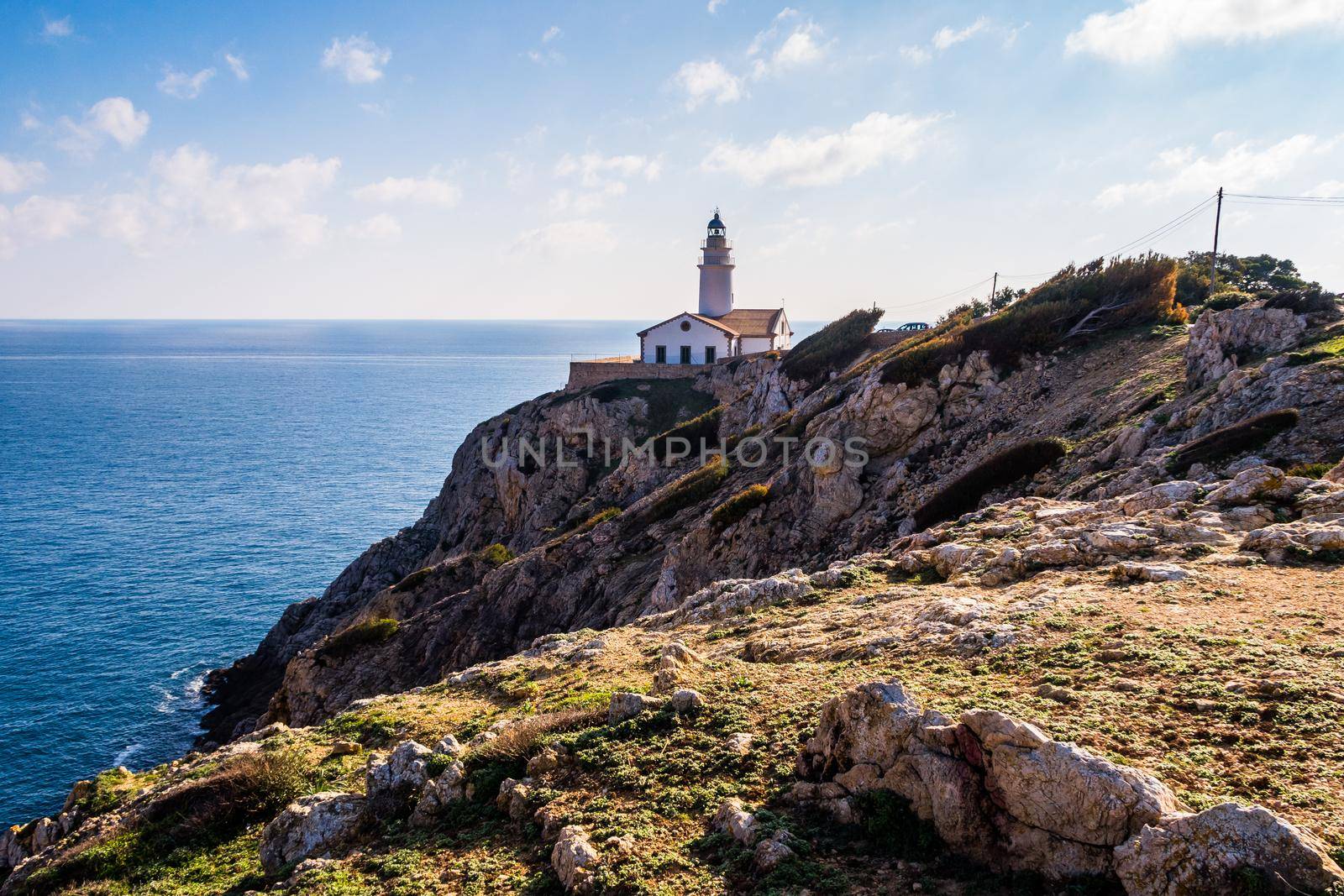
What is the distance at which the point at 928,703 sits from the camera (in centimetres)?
942

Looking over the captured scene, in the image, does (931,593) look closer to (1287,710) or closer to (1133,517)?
(1133,517)

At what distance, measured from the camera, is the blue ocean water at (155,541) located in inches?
1540

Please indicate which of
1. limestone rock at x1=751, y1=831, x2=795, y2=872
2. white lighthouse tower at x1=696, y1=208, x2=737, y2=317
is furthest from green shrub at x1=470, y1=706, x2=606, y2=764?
white lighthouse tower at x1=696, y1=208, x2=737, y2=317

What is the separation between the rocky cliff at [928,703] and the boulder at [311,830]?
36mm

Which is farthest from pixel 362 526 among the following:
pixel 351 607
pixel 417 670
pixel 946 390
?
pixel 946 390

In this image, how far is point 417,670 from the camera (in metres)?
31.0

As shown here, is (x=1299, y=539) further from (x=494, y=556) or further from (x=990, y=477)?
(x=494, y=556)

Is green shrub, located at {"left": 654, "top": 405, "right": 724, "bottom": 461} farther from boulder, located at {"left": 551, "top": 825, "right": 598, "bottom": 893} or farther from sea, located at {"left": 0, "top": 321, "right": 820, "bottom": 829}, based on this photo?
boulder, located at {"left": 551, "top": 825, "right": 598, "bottom": 893}

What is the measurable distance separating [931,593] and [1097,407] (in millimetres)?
13606

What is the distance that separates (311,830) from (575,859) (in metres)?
4.47

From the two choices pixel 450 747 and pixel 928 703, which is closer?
pixel 928 703

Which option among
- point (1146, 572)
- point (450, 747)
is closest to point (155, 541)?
point (450, 747)

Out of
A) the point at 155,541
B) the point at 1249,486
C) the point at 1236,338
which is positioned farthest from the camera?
the point at 155,541

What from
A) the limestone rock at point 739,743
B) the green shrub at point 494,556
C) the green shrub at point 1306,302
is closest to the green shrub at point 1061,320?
the green shrub at point 1306,302
